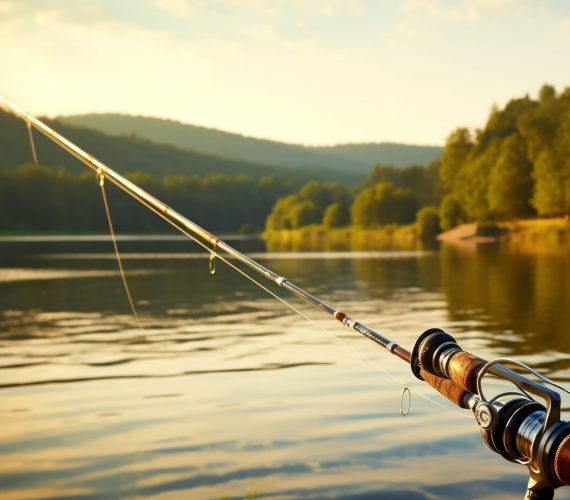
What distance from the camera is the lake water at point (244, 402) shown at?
28.1ft

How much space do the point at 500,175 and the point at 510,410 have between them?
363ft

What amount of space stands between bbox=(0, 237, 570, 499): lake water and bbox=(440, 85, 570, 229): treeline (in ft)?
254

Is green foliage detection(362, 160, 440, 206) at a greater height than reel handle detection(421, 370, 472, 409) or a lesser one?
greater

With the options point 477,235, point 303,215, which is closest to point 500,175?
point 477,235

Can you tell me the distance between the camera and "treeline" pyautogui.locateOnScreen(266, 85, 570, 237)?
337 ft

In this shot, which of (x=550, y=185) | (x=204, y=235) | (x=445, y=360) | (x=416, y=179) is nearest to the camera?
(x=445, y=360)

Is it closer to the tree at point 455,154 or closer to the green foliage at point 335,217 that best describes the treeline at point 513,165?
the tree at point 455,154

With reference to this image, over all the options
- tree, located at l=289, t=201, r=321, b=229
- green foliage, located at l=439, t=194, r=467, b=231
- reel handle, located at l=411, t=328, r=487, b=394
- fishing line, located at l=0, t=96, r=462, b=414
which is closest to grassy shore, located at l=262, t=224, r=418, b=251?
tree, located at l=289, t=201, r=321, b=229

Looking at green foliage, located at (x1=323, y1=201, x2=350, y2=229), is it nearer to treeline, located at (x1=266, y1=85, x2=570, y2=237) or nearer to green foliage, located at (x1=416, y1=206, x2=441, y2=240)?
treeline, located at (x1=266, y1=85, x2=570, y2=237)

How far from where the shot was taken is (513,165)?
112 meters

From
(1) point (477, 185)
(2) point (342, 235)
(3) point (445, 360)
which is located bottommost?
(2) point (342, 235)

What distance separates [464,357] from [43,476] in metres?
5.89

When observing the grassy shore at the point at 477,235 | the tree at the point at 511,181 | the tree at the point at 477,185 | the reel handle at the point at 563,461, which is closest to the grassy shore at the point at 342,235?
the grassy shore at the point at 477,235

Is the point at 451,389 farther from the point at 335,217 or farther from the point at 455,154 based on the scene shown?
the point at 335,217
